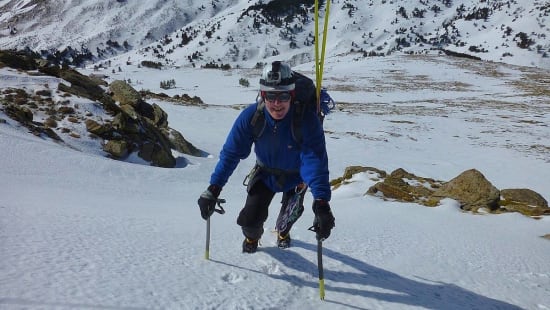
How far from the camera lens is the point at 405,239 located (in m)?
4.45

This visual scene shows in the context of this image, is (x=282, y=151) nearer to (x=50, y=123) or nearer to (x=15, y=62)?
(x=50, y=123)

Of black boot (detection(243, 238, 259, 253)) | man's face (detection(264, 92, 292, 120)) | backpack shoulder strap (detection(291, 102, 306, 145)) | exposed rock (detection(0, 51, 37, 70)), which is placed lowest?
black boot (detection(243, 238, 259, 253))

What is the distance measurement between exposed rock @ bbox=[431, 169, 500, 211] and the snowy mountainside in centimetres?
6650

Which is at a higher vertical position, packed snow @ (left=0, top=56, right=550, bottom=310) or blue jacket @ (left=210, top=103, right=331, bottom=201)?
blue jacket @ (left=210, top=103, right=331, bottom=201)

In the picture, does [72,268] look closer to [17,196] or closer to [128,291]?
[128,291]

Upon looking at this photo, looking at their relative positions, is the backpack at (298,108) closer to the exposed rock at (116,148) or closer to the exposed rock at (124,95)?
the exposed rock at (116,148)

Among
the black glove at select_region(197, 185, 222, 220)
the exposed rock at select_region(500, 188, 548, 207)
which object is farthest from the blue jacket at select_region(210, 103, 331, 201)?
the exposed rock at select_region(500, 188, 548, 207)

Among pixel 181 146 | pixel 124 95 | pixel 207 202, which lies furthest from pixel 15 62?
pixel 207 202

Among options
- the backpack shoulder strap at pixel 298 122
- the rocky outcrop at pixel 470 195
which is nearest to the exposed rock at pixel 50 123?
the rocky outcrop at pixel 470 195

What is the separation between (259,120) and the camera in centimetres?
328

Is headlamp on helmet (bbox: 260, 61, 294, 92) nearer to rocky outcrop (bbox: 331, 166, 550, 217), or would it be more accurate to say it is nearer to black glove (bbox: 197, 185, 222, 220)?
black glove (bbox: 197, 185, 222, 220)

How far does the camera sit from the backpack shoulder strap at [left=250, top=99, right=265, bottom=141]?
10.7ft

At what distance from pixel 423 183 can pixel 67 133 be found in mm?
7645

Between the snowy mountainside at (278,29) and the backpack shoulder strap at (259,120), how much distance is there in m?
70.3
